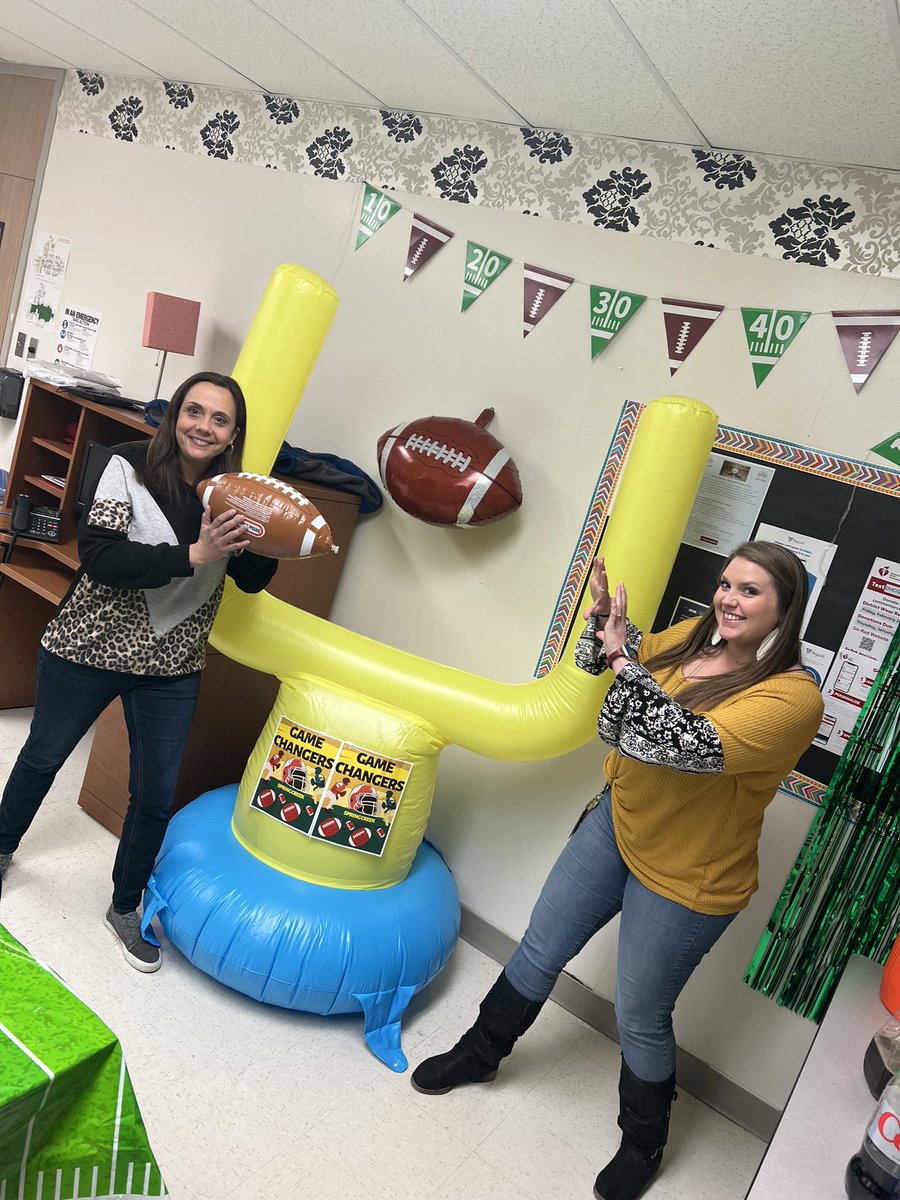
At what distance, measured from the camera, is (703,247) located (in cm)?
238

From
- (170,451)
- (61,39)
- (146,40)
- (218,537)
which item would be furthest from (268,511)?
(61,39)

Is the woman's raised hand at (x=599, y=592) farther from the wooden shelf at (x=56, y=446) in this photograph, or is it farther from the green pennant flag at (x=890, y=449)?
the wooden shelf at (x=56, y=446)

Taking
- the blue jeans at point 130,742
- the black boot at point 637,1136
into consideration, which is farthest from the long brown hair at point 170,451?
the black boot at point 637,1136

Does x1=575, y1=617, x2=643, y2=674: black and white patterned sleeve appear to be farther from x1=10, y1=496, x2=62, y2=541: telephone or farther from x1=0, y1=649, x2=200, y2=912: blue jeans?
x1=10, y1=496, x2=62, y2=541: telephone

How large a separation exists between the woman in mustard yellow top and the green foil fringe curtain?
15.1 inches

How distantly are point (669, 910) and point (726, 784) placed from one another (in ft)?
0.96

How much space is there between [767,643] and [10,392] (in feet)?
11.9

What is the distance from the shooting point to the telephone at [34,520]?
10.00ft

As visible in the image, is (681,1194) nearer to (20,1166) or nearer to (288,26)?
(20,1166)

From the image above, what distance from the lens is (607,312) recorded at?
2.51 metres

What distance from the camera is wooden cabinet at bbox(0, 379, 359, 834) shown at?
2.75m

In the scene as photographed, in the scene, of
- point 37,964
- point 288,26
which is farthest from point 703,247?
point 37,964

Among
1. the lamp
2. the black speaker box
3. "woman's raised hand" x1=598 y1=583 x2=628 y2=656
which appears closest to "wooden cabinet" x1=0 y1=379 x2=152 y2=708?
the lamp

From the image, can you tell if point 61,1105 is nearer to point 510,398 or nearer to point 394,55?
point 510,398
